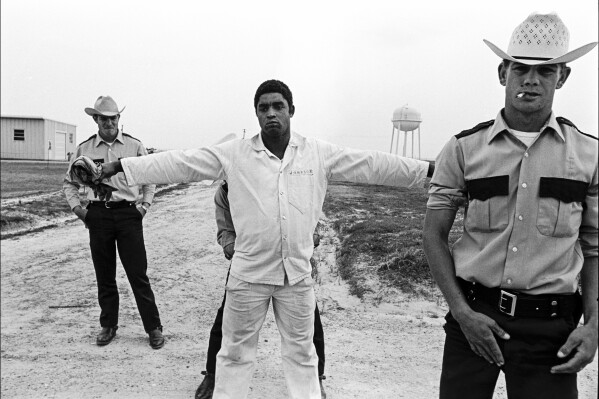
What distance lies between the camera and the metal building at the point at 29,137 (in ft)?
103

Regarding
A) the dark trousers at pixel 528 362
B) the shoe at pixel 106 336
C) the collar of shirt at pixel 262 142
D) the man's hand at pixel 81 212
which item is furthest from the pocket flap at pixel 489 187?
the shoe at pixel 106 336

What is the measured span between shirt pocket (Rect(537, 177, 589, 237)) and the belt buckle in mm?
262

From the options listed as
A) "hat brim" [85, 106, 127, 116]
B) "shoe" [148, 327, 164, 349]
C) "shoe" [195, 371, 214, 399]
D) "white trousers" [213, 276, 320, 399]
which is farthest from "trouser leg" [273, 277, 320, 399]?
"hat brim" [85, 106, 127, 116]

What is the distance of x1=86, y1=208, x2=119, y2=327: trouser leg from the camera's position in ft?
14.9

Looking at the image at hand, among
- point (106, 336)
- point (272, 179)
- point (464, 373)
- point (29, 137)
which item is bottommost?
point (106, 336)

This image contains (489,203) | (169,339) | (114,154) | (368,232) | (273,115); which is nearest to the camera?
(489,203)

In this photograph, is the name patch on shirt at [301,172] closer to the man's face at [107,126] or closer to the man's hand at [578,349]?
the man's hand at [578,349]

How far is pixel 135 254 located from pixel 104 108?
4.42 ft

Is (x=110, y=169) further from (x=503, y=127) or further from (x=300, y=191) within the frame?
(x=503, y=127)

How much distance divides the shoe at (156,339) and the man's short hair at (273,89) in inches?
101

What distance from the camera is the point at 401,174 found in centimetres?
312

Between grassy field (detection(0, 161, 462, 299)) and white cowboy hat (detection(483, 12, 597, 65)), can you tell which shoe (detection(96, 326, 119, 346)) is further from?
white cowboy hat (detection(483, 12, 597, 65))

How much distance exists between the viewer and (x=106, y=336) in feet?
15.3

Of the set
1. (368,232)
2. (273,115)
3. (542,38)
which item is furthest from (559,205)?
(368,232)
